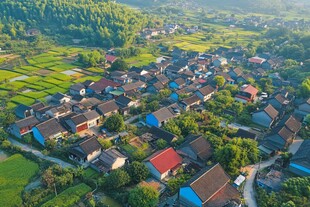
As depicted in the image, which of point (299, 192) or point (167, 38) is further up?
point (299, 192)

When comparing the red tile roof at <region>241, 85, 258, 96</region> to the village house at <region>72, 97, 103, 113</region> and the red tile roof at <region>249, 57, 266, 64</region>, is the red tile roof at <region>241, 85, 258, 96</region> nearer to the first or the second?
the red tile roof at <region>249, 57, 266, 64</region>

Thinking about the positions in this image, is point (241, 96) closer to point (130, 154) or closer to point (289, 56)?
point (130, 154)

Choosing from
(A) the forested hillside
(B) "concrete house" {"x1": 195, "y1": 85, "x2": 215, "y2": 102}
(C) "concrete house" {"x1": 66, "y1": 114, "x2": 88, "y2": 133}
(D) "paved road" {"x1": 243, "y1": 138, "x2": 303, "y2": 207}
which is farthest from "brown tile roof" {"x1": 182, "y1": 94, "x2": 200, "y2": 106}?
(A) the forested hillside

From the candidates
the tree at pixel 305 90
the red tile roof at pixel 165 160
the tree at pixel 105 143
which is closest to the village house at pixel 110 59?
the tree at pixel 105 143

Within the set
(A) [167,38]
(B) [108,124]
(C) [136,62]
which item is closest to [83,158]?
(B) [108,124]

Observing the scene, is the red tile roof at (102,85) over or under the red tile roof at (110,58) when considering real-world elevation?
over

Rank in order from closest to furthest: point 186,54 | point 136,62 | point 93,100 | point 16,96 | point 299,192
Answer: point 299,192 < point 93,100 < point 16,96 < point 136,62 < point 186,54

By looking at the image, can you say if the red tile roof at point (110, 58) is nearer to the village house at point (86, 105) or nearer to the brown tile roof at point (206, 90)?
the village house at point (86, 105)
